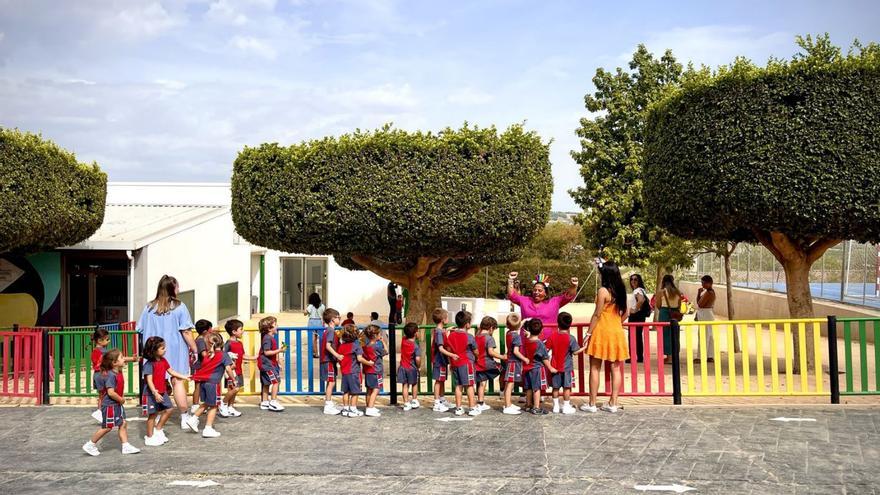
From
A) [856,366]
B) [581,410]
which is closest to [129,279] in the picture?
[581,410]

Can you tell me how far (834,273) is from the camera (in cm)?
2439

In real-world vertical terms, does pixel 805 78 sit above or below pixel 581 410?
above

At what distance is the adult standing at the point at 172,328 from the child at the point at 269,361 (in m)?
0.98

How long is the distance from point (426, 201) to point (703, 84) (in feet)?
15.3

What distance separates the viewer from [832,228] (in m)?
11.7

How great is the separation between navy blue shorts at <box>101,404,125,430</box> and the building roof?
945cm

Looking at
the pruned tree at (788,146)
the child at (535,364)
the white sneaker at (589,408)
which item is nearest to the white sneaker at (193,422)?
the child at (535,364)

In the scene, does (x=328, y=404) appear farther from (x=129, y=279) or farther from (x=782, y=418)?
(x=129, y=279)

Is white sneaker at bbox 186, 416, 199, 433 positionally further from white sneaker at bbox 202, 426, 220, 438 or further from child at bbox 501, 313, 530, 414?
child at bbox 501, 313, 530, 414

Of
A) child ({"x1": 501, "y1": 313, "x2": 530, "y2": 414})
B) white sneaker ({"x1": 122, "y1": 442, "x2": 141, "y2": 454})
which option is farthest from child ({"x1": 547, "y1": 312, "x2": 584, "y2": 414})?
white sneaker ({"x1": 122, "y1": 442, "x2": 141, "y2": 454})

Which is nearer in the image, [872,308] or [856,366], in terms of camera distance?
[856,366]

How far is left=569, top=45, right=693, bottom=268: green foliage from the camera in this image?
22359 millimetres

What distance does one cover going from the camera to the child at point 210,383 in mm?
8586

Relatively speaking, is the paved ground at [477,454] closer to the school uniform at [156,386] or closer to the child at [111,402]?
the child at [111,402]
